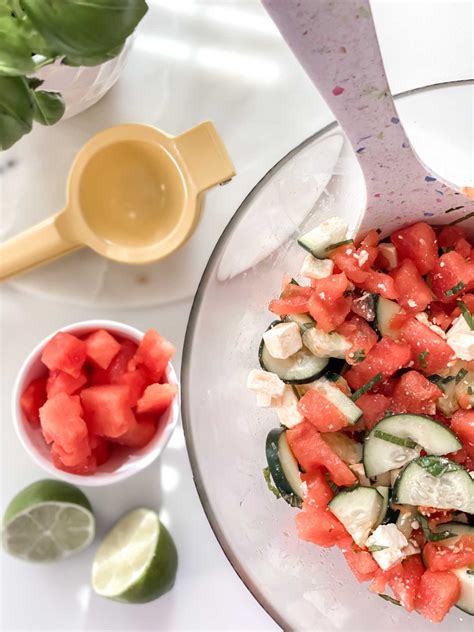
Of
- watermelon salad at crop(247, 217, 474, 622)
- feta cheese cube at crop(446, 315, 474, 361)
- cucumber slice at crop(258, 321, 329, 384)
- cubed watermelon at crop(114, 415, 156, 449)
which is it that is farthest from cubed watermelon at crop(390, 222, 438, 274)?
cubed watermelon at crop(114, 415, 156, 449)

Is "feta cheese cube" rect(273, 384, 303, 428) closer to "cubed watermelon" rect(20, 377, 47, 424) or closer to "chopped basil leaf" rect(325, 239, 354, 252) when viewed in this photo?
"chopped basil leaf" rect(325, 239, 354, 252)

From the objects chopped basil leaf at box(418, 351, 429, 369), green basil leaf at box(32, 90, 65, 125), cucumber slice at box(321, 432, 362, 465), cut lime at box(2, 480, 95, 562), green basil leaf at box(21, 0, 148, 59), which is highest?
green basil leaf at box(21, 0, 148, 59)

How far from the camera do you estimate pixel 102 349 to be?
1.40m

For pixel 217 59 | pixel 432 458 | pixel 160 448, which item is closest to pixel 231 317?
pixel 160 448

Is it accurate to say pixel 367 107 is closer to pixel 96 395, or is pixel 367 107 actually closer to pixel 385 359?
pixel 385 359

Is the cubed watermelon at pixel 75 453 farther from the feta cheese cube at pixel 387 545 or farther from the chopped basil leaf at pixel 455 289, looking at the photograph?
the chopped basil leaf at pixel 455 289

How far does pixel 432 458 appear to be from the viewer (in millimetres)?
1162

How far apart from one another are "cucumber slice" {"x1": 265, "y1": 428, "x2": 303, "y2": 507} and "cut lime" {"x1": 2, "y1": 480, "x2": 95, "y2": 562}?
43 centimetres

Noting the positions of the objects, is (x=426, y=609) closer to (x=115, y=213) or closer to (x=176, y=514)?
(x=176, y=514)

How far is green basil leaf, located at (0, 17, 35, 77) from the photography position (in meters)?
1.02

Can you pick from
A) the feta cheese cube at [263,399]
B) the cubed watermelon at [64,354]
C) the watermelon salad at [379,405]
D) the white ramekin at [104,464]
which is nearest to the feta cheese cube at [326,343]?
the watermelon salad at [379,405]

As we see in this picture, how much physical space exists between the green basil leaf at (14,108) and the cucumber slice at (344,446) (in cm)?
63

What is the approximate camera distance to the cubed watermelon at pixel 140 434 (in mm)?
1414

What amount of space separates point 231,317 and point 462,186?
0.47m
